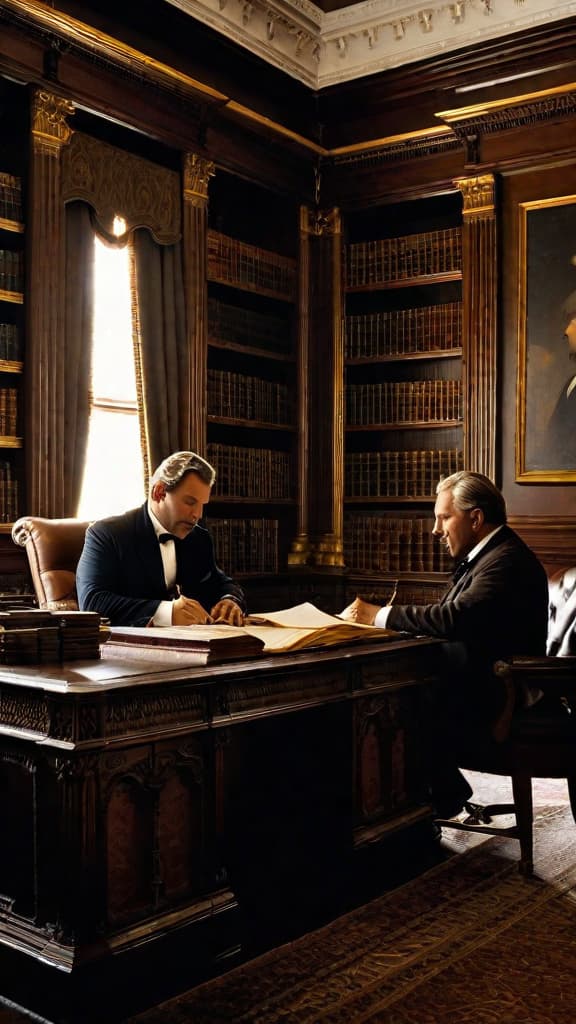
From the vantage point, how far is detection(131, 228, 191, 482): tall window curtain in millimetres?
5793

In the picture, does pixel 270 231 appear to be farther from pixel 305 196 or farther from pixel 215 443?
pixel 215 443

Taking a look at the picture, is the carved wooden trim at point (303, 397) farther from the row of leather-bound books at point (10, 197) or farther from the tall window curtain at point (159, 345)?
the row of leather-bound books at point (10, 197)

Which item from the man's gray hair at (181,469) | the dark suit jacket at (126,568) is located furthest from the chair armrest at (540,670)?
the man's gray hair at (181,469)

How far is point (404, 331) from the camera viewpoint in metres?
6.75

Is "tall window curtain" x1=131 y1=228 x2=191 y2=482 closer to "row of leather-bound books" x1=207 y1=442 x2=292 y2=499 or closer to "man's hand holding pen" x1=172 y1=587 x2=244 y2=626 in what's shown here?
"row of leather-bound books" x1=207 y1=442 x2=292 y2=499

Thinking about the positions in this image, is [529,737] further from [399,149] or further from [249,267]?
[399,149]

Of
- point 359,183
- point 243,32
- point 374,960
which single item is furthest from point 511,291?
point 374,960

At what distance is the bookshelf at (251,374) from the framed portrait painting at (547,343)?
157 cm

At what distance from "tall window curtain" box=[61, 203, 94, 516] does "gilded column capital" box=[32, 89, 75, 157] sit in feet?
1.14

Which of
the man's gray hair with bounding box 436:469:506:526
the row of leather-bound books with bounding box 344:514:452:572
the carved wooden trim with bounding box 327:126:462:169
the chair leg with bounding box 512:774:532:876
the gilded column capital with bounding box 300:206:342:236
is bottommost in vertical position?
the chair leg with bounding box 512:774:532:876

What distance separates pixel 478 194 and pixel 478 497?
3178 millimetres

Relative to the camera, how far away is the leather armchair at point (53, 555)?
4316 millimetres

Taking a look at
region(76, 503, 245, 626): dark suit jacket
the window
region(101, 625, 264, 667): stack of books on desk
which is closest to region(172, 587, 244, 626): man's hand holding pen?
region(76, 503, 245, 626): dark suit jacket

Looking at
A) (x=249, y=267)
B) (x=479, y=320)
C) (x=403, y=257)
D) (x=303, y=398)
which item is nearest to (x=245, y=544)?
(x=303, y=398)
